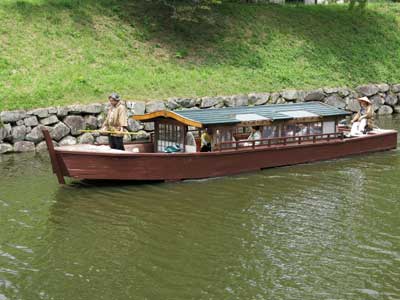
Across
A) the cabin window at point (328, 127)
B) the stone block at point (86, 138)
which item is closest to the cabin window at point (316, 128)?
the cabin window at point (328, 127)

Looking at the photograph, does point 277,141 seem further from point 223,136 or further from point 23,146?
point 23,146

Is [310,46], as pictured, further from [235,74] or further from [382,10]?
[382,10]

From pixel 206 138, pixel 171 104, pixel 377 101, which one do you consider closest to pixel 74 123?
pixel 171 104

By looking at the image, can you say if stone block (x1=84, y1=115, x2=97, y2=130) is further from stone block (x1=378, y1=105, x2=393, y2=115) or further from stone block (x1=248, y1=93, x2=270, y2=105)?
stone block (x1=378, y1=105, x2=393, y2=115)

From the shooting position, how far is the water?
37.2 ft

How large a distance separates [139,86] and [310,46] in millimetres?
11986

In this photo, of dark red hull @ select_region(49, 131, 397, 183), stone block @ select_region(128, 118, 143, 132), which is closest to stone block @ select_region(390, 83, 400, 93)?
dark red hull @ select_region(49, 131, 397, 183)

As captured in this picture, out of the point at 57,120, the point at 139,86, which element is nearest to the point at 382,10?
the point at 139,86

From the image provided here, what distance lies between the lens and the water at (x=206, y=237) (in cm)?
1133

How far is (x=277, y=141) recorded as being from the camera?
20.9 meters

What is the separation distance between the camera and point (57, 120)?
2405 cm

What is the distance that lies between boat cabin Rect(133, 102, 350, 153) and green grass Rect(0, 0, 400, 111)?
6.23 metres

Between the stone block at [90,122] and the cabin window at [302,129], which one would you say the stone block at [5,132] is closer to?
the stone block at [90,122]

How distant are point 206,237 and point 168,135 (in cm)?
682
